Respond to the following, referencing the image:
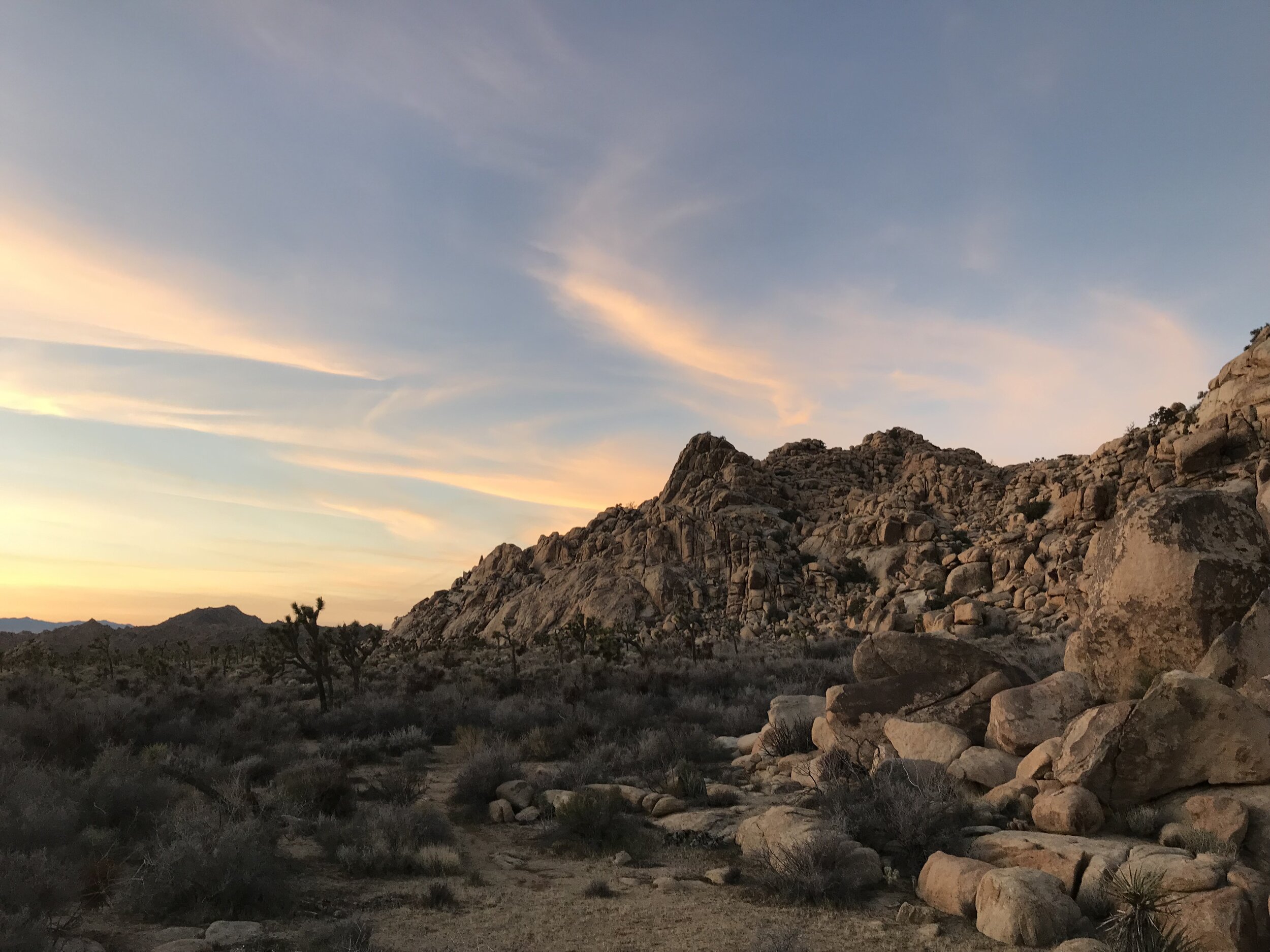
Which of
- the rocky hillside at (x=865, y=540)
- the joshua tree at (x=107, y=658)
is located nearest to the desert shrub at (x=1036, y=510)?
the rocky hillside at (x=865, y=540)

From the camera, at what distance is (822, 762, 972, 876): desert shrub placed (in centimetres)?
862

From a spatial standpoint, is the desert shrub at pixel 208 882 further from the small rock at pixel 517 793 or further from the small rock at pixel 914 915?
the small rock at pixel 914 915

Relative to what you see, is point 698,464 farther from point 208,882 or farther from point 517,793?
point 208,882

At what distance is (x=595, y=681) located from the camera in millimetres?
26266

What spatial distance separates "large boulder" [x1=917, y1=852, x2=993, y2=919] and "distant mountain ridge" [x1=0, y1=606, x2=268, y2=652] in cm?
8253

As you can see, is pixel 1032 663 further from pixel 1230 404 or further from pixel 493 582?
pixel 493 582

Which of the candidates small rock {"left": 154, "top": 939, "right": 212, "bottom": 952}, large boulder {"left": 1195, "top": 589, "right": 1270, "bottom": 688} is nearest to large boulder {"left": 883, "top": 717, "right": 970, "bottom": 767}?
large boulder {"left": 1195, "top": 589, "right": 1270, "bottom": 688}

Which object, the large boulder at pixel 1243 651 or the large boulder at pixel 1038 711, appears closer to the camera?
the large boulder at pixel 1243 651

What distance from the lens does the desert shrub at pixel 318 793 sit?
11.2 meters

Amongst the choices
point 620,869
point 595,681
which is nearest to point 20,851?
point 620,869

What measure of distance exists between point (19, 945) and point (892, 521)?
5662 cm

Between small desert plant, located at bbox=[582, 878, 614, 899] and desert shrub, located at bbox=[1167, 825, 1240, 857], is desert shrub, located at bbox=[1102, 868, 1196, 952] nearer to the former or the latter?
desert shrub, located at bbox=[1167, 825, 1240, 857]

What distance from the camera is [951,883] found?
24.7 ft

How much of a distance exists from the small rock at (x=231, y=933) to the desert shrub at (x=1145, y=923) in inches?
278
